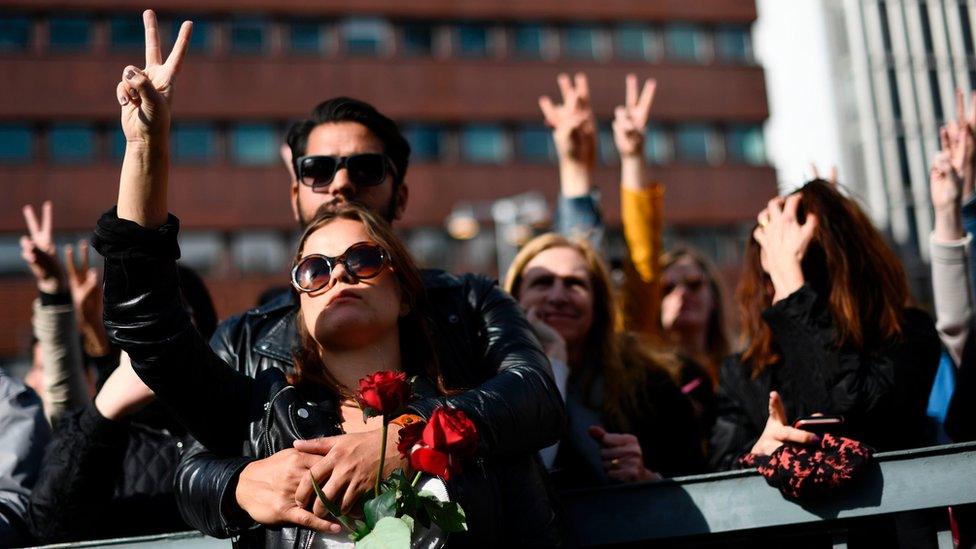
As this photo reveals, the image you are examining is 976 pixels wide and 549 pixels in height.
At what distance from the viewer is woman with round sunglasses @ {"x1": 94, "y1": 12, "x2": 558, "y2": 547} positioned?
246 centimetres

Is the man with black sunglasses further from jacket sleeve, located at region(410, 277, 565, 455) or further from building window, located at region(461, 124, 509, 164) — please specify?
building window, located at region(461, 124, 509, 164)

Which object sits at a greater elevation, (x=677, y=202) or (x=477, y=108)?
(x=477, y=108)

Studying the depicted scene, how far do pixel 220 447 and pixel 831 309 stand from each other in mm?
1777

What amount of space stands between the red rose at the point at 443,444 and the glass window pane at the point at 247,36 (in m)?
33.0

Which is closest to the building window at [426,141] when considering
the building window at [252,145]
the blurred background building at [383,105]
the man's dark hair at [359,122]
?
the blurred background building at [383,105]

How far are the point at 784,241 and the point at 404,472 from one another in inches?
64.2

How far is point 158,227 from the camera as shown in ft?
8.14

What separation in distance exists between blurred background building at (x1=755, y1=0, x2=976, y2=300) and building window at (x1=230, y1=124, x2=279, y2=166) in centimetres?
1643

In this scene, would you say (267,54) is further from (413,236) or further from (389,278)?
(389,278)

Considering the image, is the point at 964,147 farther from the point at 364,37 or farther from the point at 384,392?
the point at 364,37

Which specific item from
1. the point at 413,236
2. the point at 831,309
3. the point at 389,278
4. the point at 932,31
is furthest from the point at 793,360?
the point at 932,31

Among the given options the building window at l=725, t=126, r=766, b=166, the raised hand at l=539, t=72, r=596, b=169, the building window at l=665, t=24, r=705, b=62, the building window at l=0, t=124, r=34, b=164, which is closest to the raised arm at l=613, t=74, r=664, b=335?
the raised hand at l=539, t=72, r=596, b=169

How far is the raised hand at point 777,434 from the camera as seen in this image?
294cm

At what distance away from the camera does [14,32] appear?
3231cm
